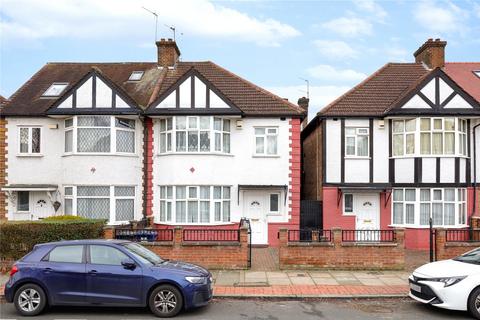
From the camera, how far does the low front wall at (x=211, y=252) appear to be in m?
13.9

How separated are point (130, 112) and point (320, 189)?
8.22 m

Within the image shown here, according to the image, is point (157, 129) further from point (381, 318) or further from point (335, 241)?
point (381, 318)

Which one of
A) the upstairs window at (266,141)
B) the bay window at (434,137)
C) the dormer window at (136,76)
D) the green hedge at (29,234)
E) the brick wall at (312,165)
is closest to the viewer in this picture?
the green hedge at (29,234)

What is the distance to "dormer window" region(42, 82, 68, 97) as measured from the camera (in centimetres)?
2056

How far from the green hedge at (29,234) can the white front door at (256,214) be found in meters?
7.35

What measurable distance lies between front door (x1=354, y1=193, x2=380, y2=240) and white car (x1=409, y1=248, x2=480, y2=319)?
9.15m

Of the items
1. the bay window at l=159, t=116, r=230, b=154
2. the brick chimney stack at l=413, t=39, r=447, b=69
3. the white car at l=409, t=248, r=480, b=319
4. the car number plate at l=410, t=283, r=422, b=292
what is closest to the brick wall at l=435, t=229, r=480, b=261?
the white car at l=409, t=248, r=480, b=319

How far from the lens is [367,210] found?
1930 cm

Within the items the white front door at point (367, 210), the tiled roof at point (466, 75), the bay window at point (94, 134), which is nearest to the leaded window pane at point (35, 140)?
the bay window at point (94, 134)

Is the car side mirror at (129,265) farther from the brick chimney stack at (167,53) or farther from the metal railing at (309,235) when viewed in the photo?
the brick chimney stack at (167,53)

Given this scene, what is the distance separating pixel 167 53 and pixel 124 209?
302 inches

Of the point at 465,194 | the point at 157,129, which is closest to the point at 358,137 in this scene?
the point at 465,194

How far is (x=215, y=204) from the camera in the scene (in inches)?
741

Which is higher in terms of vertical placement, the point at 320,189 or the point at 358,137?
the point at 358,137
